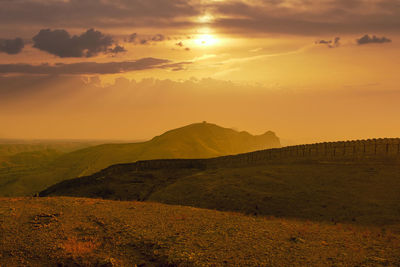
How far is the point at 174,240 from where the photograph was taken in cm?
1566

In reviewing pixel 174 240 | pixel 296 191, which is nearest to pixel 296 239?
pixel 174 240

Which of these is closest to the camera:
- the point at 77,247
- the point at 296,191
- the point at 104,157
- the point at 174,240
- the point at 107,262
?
the point at 107,262

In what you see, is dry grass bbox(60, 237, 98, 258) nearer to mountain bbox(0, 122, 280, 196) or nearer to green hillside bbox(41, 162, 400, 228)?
green hillside bbox(41, 162, 400, 228)

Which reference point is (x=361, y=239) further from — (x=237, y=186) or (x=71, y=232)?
(x=237, y=186)

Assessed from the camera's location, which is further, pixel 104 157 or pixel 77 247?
pixel 104 157

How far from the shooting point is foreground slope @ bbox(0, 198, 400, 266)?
13586mm

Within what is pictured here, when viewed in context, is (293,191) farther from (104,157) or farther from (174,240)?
(104,157)

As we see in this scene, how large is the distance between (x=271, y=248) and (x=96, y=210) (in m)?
A: 11.0

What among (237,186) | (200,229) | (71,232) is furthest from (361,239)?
(237,186)

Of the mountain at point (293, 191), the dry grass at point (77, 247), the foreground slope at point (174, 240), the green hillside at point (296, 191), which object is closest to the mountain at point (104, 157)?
the mountain at point (293, 191)

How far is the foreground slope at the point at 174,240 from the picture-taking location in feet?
44.6

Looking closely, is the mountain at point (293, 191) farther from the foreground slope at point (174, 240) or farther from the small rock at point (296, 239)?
the small rock at point (296, 239)

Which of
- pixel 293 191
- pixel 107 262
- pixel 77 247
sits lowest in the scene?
pixel 107 262

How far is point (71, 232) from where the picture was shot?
1622 centimetres
